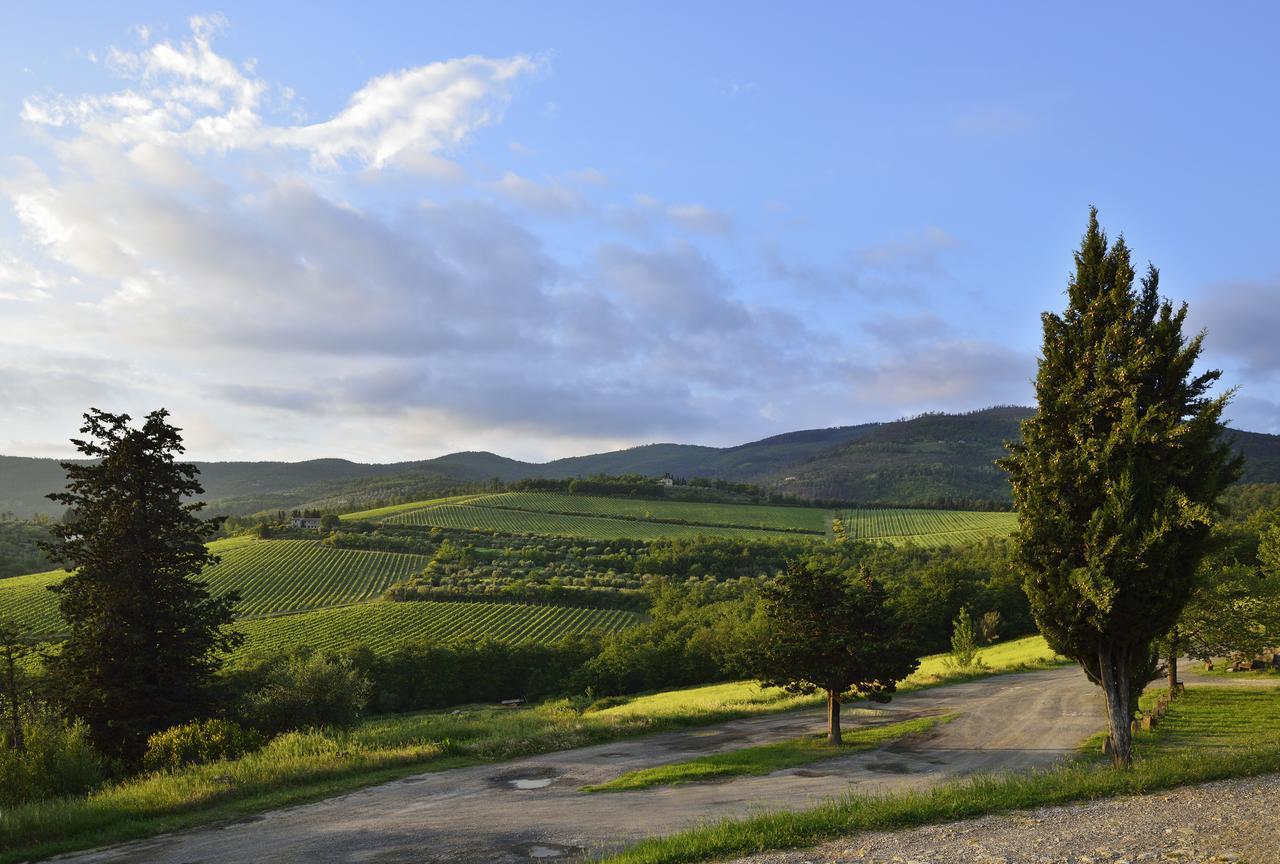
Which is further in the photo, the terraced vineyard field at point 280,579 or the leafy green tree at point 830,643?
the terraced vineyard field at point 280,579

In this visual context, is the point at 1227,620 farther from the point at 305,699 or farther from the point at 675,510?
the point at 675,510

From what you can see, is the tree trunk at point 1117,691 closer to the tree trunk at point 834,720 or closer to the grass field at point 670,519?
the tree trunk at point 834,720

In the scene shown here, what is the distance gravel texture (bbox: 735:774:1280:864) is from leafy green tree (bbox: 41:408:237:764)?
2599 centimetres

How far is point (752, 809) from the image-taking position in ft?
56.7

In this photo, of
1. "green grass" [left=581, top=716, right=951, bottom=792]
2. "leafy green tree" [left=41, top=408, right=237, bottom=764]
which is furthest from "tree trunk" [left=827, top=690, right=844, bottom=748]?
"leafy green tree" [left=41, top=408, right=237, bottom=764]

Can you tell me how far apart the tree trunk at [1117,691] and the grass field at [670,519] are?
108m

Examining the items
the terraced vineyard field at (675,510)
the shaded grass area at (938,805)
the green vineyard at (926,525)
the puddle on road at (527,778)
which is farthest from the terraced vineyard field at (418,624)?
the shaded grass area at (938,805)

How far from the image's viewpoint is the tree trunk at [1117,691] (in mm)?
16625

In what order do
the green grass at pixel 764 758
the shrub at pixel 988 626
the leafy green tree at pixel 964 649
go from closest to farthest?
the green grass at pixel 764 758
the leafy green tree at pixel 964 649
the shrub at pixel 988 626

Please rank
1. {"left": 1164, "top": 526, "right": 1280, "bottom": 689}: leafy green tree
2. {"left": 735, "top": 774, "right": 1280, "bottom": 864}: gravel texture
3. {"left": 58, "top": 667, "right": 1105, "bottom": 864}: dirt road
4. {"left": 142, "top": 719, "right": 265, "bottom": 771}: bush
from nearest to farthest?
{"left": 735, "top": 774, "right": 1280, "bottom": 864}: gravel texture < {"left": 58, "top": 667, "right": 1105, "bottom": 864}: dirt road < {"left": 142, "top": 719, "right": 265, "bottom": 771}: bush < {"left": 1164, "top": 526, "right": 1280, "bottom": 689}: leafy green tree

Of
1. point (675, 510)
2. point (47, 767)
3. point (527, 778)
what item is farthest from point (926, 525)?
point (47, 767)

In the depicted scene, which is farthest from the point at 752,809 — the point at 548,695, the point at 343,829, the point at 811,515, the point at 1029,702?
the point at 811,515

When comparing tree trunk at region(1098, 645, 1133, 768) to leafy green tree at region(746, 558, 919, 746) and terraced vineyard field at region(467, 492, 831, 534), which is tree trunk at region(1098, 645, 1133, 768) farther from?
terraced vineyard field at region(467, 492, 831, 534)

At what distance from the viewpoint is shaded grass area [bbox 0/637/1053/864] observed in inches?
680
